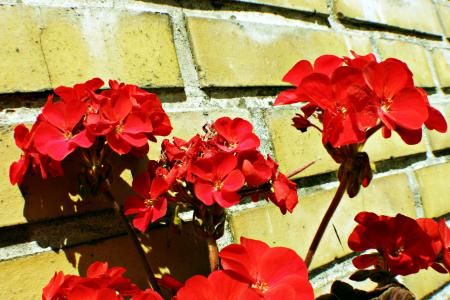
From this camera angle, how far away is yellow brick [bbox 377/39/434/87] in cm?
107

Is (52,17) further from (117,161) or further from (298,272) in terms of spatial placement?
(298,272)

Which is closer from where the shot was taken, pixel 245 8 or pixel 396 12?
pixel 245 8

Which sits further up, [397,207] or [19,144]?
[19,144]

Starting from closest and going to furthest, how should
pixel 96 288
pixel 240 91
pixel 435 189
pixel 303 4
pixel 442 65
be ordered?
pixel 96 288 < pixel 240 91 < pixel 303 4 < pixel 435 189 < pixel 442 65

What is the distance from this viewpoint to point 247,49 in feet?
2.70

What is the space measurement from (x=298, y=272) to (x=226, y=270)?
7 centimetres

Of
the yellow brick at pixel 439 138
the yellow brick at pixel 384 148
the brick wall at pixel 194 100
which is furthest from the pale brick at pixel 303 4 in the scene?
the yellow brick at pixel 439 138

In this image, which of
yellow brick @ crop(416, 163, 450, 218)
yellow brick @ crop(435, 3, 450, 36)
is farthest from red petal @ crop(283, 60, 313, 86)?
yellow brick @ crop(435, 3, 450, 36)

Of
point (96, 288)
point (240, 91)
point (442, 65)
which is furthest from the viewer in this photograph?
point (442, 65)

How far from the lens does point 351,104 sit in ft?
1.61

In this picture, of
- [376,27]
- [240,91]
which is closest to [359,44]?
[376,27]

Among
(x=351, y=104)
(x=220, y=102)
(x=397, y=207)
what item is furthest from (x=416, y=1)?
(x=351, y=104)

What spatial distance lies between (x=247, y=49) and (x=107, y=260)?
41cm

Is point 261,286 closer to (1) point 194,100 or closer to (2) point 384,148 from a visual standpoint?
(1) point 194,100
